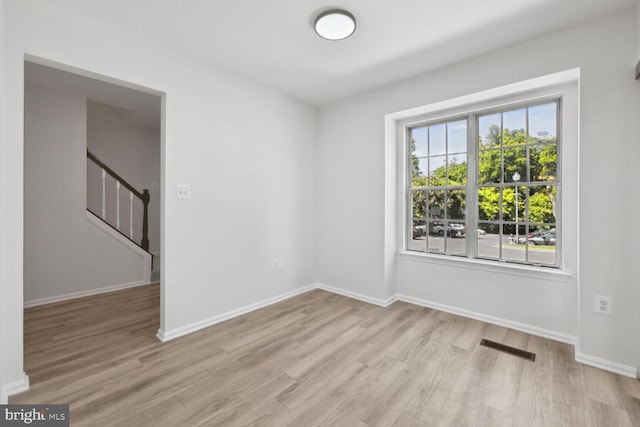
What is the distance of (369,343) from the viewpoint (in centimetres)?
249

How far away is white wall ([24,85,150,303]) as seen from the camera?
3375mm

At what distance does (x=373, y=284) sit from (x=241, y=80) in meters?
2.85

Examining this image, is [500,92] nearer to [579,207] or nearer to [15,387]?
[579,207]

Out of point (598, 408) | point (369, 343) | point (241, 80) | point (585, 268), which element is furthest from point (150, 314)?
point (585, 268)

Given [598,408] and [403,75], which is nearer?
[598,408]

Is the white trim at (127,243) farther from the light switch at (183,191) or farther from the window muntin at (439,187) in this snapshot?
the window muntin at (439,187)

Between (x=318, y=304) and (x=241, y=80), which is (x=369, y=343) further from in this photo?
(x=241, y=80)

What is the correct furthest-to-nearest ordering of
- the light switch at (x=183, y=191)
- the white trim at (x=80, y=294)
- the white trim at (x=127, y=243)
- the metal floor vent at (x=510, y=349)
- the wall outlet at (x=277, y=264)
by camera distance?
the white trim at (x=127, y=243) → the wall outlet at (x=277, y=264) → the white trim at (x=80, y=294) → the light switch at (x=183, y=191) → the metal floor vent at (x=510, y=349)

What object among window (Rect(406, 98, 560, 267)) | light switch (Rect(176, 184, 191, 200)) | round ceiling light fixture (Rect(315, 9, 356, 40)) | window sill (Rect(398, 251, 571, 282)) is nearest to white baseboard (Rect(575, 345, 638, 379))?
window sill (Rect(398, 251, 571, 282))

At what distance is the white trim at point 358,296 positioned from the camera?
3.41 meters

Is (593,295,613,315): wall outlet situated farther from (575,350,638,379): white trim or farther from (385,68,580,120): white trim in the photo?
(385,68,580,120): white trim

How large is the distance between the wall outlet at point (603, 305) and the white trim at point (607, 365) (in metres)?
0.36

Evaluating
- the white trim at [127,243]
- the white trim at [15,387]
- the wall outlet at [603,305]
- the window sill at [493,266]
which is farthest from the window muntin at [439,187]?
the white trim at [127,243]

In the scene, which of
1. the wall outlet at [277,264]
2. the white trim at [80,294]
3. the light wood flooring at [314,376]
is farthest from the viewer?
the wall outlet at [277,264]
